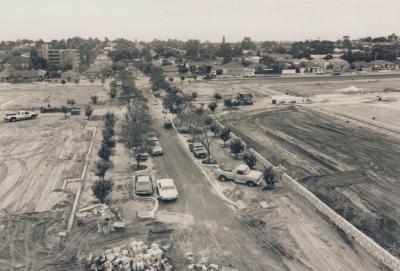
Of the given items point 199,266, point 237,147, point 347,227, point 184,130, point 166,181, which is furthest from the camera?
point 184,130

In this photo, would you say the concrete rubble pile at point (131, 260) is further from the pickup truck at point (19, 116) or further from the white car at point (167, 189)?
the pickup truck at point (19, 116)

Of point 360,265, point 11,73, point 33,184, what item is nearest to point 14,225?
point 33,184

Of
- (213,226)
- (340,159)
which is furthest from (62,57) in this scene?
(213,226)

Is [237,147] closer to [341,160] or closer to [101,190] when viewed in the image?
[341,160]

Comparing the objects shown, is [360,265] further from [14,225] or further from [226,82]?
[226,82]

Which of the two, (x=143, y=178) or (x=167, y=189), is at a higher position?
(x=143, y=178)

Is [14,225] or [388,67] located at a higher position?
[388,67]

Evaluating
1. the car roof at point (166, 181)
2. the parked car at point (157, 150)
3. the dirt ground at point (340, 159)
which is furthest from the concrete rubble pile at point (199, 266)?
the parked car at point (157, 150)
